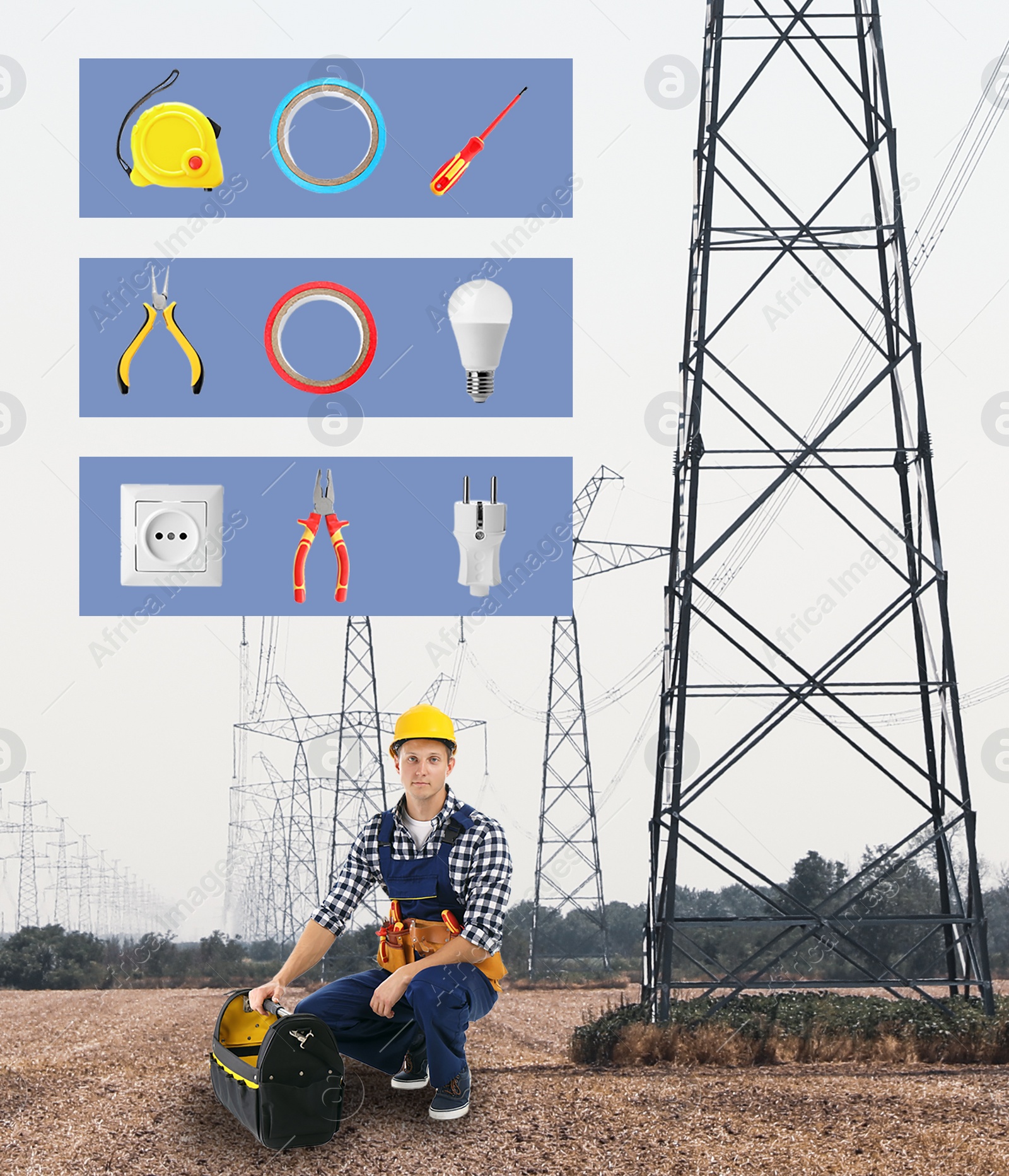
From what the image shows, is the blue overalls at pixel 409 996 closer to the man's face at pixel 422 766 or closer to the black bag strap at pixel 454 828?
the black bag strap at pixel 454 828

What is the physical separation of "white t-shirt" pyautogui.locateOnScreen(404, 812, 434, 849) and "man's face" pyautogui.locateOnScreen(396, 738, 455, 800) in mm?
156

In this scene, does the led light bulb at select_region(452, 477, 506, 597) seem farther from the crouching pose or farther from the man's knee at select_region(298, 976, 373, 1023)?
the man's knee at select_region(298, 976, 373, 1023)

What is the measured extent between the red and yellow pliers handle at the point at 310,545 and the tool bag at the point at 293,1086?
2.80m

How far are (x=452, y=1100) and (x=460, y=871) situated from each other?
104 cm

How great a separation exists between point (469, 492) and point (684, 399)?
1.73m

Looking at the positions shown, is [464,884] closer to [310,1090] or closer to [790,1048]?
[310,1090]

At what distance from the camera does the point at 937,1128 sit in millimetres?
6418

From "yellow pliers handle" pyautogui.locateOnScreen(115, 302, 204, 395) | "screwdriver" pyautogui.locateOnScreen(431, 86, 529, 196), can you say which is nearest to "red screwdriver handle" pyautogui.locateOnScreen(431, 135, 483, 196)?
"screwdriver" pyautogui.locateOnScreen(431, 86, 529, 196)

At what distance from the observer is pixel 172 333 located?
810cm

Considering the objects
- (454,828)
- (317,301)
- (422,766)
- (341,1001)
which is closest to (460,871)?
(454,828)

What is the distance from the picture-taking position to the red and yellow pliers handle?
310 inches

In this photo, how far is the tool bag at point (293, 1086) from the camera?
18.4ft

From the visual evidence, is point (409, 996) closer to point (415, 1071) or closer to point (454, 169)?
point (415, 1071)

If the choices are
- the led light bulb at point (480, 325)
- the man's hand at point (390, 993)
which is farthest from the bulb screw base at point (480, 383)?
the man's hand at point (390, 993)
